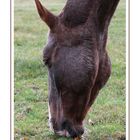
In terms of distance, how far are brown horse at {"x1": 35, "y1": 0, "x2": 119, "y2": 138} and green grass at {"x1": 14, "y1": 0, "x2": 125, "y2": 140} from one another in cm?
3

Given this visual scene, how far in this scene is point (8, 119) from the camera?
175 centimetres

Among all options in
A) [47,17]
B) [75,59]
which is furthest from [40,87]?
[47,17]

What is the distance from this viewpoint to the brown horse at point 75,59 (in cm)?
170

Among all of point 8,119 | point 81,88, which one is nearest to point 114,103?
point 81,88

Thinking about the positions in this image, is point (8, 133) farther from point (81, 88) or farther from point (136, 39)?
point (136, 39)

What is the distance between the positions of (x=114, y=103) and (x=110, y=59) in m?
0.19

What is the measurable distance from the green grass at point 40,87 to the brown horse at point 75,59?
30mm

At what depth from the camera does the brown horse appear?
1700mm

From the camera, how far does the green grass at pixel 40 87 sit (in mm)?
1733

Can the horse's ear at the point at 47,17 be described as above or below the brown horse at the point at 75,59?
above

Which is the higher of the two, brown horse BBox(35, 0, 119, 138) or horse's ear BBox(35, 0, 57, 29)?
horse's ear BBox(35, 0, 57, 29)

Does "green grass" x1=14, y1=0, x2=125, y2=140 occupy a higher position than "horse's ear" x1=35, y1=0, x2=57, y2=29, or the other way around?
"horse's ear" x1=35, y1=0, x2=57, y2=29

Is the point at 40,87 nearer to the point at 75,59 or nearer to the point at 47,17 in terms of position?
the point at 75,59

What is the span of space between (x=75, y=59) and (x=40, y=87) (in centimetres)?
20
